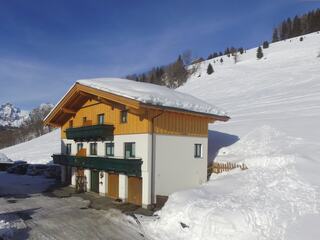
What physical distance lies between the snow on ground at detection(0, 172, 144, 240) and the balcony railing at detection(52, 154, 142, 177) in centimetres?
242

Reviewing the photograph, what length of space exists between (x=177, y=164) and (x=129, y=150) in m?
3.07

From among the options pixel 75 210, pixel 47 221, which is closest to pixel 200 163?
pixel 75 210

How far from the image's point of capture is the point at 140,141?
2116 centimetres

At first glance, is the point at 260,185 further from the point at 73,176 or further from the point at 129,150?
the point at 73,176

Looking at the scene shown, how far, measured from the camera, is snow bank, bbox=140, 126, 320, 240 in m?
14.2

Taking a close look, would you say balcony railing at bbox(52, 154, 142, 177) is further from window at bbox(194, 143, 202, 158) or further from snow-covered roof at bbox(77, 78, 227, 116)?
Answer: window at bbox(194, 143, 202, 158)

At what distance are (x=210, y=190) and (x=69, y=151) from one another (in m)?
15.9

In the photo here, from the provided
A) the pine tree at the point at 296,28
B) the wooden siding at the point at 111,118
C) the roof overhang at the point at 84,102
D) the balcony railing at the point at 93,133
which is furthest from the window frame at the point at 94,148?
the pine tree at the point at 296,28

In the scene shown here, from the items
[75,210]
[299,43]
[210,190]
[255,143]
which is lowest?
[75,210]

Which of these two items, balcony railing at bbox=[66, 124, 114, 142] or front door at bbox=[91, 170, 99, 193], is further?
front door at bbox=[91, 170, 99, 193]

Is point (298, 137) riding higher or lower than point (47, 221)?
higher

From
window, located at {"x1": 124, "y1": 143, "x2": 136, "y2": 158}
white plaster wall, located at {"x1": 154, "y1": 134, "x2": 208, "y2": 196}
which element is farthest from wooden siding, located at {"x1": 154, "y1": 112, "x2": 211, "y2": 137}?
window, located at {"x1": 124, "y1": 143, "x2": 136, "y2": 158}

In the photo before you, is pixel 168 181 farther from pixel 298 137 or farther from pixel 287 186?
pixel 298 137

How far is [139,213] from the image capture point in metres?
19.2
